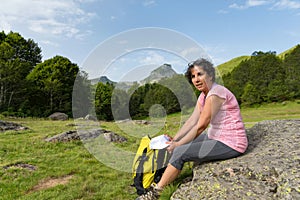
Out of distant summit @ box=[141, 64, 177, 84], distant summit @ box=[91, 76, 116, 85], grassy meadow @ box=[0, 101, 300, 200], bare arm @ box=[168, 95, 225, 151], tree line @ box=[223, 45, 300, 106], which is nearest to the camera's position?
bare arm @ box=[168, 95, 225, 151]

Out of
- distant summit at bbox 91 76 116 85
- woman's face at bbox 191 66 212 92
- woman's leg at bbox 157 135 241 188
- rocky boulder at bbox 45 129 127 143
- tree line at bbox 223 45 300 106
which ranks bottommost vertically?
rocky boulder at bbox 45 129 127 143

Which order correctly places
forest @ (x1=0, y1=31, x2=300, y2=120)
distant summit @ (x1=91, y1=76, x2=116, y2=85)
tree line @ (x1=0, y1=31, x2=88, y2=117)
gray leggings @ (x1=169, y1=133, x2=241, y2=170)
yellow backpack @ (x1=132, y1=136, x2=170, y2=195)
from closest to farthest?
gray leggings @ (x1=169, y1=133, x2=241, y2=170) → yellow backpack @ (x1=132, y1=136, x2=170, y2=195) → distant summit @ (x1=91, y1=76, x2=116, y2=85) → forest @ (x1=0, y1=31, x2=300, y2=120) → tree line @ (x1=0, y1=31, x2=88, y2=117)

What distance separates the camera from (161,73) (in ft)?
27.7

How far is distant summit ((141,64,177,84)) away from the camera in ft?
25.5

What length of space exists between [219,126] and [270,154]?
0.88 meters

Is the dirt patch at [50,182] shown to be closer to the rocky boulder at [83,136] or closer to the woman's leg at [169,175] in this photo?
the woman's leg at [169,175]

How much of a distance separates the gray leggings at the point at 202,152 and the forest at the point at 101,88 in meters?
1.94

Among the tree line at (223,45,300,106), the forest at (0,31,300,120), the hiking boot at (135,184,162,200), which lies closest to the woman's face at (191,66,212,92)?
the forest at (0,31,300,120)

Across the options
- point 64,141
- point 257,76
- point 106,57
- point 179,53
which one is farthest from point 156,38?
point 257,76

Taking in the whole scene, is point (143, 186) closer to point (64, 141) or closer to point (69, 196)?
point (69, 196)

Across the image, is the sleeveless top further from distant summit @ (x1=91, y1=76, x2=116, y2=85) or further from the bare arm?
distant summit @ (x1=91, y1=76, x2=116, y2=85)

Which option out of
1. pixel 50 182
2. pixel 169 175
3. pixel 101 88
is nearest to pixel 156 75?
pixel 101 88

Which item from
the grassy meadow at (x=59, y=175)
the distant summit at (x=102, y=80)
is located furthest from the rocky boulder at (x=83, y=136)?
the distant summit at (x=102, y=80)

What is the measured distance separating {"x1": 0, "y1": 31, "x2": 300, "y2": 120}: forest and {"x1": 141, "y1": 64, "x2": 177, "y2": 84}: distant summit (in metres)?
0.27
